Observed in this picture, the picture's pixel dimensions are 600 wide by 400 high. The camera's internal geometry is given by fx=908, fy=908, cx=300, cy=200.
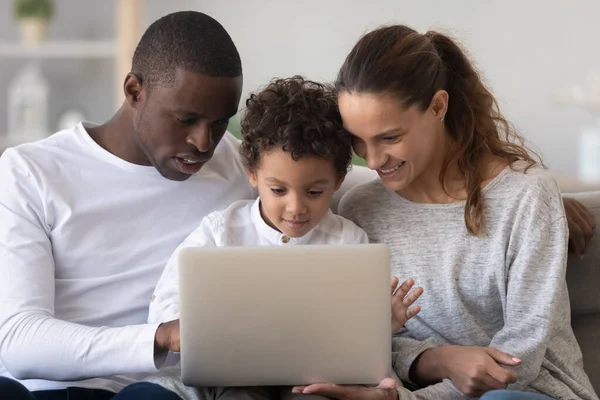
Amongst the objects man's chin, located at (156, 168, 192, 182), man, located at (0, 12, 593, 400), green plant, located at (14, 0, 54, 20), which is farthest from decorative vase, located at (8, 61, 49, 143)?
man's chin, located at (156, 168, 192, 182)

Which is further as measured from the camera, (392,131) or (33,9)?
(33,9)

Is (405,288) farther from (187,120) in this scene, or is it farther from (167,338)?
(187,120)

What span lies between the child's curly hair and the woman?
0.04 metres

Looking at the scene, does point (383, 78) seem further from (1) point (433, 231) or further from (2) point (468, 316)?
(2) point (468, 316)

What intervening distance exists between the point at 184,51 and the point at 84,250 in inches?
17.2

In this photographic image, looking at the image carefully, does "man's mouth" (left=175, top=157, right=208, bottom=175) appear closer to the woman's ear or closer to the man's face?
the man's face

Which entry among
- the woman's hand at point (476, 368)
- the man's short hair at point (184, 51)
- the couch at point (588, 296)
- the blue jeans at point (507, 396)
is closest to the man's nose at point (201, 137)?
the man's short hair at point (184, 51)

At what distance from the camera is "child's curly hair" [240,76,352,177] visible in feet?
5.59

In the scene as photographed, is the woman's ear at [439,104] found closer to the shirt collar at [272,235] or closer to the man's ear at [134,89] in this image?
the shirt collar at [272,235]

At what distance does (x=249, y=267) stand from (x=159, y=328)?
27 centimetres

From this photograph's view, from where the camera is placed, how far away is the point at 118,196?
6.01 ft

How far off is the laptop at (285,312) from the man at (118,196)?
0.28 metres

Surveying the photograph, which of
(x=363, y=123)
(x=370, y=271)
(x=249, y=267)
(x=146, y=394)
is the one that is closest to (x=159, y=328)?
(x=146, y=394)

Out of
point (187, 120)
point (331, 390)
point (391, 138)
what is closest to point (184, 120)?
point (187, 120)
